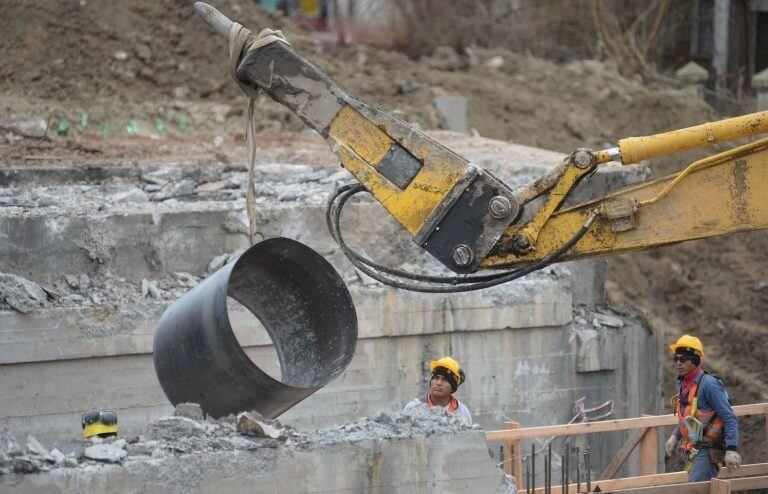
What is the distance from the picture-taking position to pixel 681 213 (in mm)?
7590

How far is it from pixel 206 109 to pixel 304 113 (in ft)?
37.2

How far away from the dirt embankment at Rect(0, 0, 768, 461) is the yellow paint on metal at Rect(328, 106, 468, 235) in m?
8.52

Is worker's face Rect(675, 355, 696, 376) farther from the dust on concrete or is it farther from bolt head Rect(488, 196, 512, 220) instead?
bolt head Rect(488, 196, 512, 220)

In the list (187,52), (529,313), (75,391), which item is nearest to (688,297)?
(529,313)

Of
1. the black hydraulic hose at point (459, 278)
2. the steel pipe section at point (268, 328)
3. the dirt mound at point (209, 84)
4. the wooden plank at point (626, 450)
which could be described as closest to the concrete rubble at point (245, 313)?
the wooden plank at point (626, 450)

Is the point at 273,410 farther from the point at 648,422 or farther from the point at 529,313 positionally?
the point at 529,313

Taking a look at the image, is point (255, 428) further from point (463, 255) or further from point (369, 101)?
point (369, 101)

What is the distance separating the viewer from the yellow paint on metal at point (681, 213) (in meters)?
7.56

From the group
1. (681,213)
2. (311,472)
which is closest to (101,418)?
(311,472)

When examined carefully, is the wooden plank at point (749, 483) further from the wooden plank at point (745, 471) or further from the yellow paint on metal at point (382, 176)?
the yellow paint on metal at point (382, 176)

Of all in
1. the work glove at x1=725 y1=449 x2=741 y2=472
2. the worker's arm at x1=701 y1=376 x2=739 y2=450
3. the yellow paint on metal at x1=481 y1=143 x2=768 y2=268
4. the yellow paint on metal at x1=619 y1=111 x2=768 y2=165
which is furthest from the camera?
the worker's arm at x1=701 y1=376 x2=739 y2=450

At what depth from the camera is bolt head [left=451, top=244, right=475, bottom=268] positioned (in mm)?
7520

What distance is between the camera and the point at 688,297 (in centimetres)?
1839

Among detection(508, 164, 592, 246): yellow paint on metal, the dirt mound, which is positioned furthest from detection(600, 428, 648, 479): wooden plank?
the dirt mound
